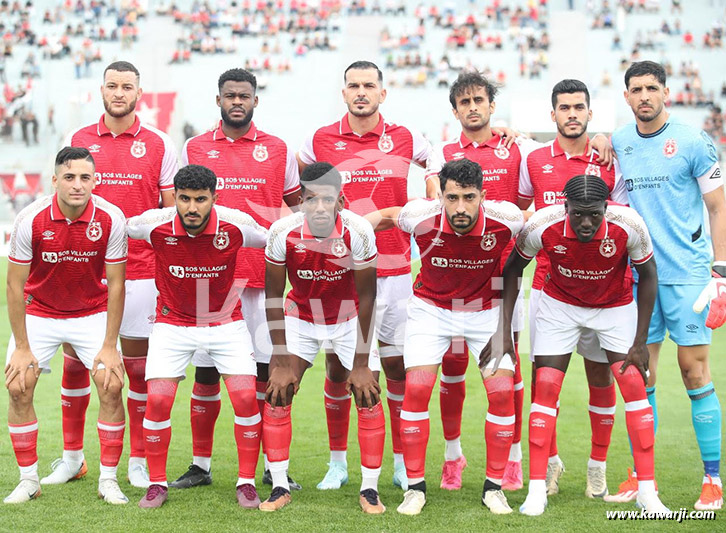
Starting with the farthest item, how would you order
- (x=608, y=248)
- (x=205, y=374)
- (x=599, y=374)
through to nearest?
(x=205, y=374)
(x=599, y=374)
(x=608, y=248)

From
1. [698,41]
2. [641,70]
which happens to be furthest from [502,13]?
[641,70]

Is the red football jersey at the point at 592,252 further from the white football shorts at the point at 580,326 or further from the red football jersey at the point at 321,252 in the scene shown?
the red football jersey at the point at 321,252

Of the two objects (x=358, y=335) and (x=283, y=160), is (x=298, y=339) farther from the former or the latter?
(x=283, y=160)

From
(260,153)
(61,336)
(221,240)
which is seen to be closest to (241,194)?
(260,153)

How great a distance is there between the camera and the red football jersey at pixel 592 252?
4.95 metres

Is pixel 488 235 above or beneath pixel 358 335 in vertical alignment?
above

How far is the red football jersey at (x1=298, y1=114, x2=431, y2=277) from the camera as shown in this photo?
19.3 ft

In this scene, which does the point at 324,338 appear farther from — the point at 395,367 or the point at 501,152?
the point at 501,152

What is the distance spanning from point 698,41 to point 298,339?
34159 millimetres

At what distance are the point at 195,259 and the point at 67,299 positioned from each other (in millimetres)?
854

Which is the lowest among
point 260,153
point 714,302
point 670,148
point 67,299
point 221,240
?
Answer: point 67,299

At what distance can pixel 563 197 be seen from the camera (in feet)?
18.0

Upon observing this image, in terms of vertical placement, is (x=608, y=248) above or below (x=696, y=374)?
above

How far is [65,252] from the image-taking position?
523cm
